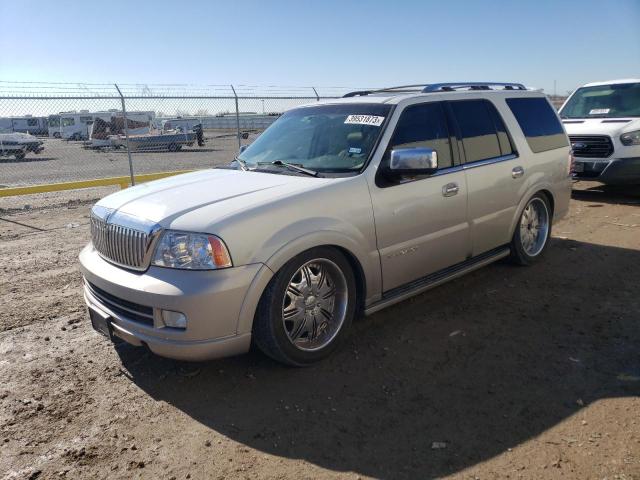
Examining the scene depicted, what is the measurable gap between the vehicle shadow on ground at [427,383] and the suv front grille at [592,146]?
5092mm

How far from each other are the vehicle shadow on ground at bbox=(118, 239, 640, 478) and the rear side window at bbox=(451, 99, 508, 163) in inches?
52.9

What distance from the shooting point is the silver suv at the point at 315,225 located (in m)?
3.16

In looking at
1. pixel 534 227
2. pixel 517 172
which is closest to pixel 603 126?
pixel 534 227

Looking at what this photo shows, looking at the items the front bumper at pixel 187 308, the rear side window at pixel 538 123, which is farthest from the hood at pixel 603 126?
the front bumper at pixel 187 308

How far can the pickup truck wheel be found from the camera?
11.0 ft

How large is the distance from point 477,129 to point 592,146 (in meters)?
5.51

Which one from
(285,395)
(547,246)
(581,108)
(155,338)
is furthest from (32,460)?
(581,108)

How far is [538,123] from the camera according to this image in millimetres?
5652

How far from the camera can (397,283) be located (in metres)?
4.14

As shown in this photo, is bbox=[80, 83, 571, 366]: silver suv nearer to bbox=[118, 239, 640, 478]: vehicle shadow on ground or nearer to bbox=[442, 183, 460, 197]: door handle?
bbox=[442, 183, 460, 197]: door handle

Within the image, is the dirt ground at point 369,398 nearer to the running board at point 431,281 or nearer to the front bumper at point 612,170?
the running board at point 431,281

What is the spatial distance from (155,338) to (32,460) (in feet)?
2.87

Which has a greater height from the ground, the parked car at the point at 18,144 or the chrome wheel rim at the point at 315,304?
the parked car at the point at 18,144

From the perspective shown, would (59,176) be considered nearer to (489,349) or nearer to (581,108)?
(581,108)
